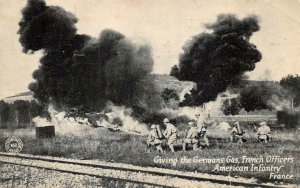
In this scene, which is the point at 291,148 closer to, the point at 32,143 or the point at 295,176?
the point at 295,176

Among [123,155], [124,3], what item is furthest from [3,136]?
[124,3]

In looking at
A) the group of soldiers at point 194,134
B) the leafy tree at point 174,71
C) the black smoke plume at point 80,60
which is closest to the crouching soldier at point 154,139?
the group of soldiers at point 194,134

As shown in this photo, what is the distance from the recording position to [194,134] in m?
7.63

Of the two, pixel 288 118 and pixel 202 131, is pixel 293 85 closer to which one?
pixel 288 118

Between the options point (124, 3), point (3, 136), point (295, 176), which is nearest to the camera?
point (295, 176)

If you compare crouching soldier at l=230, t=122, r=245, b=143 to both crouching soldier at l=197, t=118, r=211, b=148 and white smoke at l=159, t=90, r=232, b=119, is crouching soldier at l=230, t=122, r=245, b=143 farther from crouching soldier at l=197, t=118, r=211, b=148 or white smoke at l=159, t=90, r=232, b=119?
crouching soldier at l=197, t=118, r=211, b=148

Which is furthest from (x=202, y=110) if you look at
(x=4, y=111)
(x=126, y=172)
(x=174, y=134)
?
(x=4, y=111)

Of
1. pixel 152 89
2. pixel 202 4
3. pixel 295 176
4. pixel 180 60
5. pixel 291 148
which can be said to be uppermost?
pixel 202 4

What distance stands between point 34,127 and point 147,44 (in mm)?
3120

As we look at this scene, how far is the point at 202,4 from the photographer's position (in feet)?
→ 24.0

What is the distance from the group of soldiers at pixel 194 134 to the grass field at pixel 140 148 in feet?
0.35

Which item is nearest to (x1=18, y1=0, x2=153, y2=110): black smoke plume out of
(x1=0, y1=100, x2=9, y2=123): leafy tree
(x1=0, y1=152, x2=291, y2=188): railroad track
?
(x1=0, y1=100, x2=9, y2=123): leafy tree

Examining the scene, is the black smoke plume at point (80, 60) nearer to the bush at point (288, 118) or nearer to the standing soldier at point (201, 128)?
the standing soldier at point (201, 128)

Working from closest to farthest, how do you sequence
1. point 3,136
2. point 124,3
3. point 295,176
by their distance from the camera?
point 295,176 → point 124,3 → point 3,136
